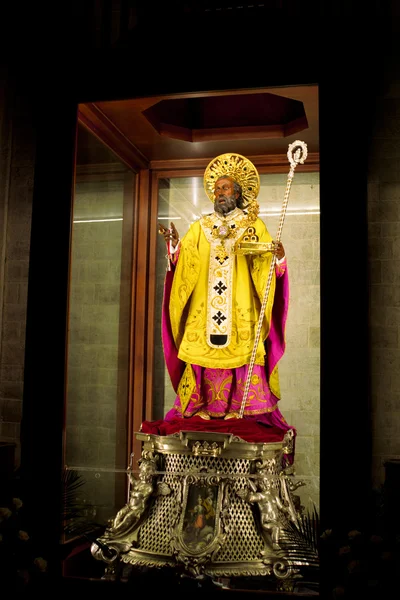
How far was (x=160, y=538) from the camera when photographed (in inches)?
151

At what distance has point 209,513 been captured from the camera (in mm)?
3797

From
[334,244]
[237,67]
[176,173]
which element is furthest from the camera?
[176,173]

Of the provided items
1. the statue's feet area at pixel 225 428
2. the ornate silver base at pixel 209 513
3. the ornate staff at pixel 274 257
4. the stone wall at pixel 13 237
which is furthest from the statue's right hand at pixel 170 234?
the ornate silver base at pixel 209 513

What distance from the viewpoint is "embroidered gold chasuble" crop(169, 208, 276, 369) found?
4426 mm

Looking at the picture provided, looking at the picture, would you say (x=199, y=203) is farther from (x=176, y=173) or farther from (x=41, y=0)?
(x=41, y=0)

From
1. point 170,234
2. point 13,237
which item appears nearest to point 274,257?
point 170,234

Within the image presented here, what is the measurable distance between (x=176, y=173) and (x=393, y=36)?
79.5 inches

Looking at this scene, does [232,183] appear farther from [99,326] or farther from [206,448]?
[206,448]

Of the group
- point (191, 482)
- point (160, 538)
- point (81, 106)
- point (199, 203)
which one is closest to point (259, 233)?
point (199, 203)

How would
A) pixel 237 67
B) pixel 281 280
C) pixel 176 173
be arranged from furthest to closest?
pixel 176 173
pixel 281 280
pixel 237 67

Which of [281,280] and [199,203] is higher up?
[199,203]

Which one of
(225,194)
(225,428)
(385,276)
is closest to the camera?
(385,276)

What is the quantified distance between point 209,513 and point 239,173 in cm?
210

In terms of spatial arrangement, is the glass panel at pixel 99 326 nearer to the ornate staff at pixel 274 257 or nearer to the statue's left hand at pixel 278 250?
the ornate staff at pixel 274 257
